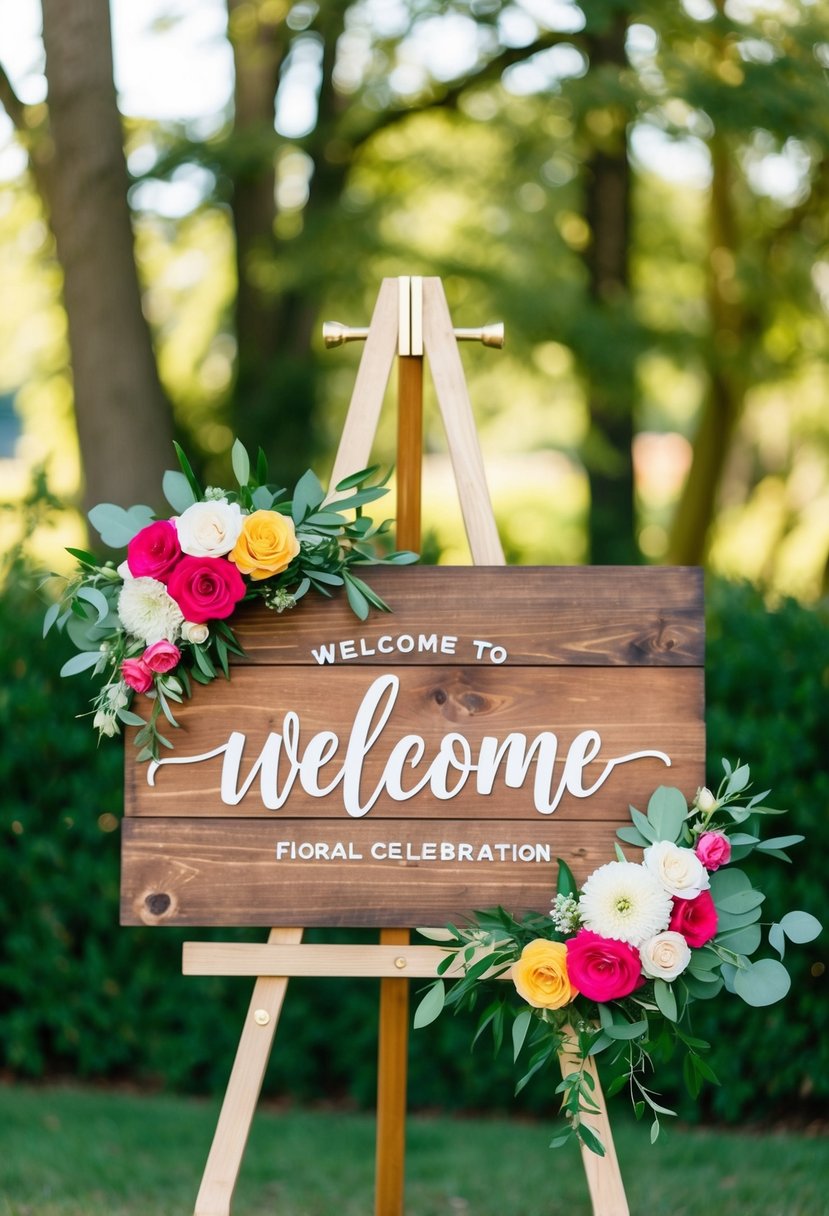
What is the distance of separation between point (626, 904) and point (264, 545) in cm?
90

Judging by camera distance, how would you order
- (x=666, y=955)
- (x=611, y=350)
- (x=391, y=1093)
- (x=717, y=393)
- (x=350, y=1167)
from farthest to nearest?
(x=717, y=393) → (x=611, y=350) → (x=350, y=1167) → (x=391, y=1093) → (x=666, y=955)

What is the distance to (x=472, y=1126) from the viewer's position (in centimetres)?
340

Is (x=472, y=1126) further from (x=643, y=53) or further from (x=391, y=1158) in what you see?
(x=643, y=53)

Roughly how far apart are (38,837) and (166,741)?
1.59 metres

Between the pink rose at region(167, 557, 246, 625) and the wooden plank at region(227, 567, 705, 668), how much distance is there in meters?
0.11

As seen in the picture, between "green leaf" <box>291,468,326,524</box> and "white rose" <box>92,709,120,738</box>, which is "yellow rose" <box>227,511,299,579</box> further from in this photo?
"white rose" <box>92,709,120,738</box>

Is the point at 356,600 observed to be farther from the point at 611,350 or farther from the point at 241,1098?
the point at 611,350

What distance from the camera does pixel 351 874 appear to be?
2.20m

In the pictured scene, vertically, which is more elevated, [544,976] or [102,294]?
[102,294]

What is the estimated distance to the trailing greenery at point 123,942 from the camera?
136 inches

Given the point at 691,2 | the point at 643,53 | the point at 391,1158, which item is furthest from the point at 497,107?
the point at 391,1158

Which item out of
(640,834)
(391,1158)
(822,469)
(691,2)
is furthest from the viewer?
(822,469)

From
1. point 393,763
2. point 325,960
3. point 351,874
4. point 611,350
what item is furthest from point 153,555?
point 611,350

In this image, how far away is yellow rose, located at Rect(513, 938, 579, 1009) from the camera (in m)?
2.04
